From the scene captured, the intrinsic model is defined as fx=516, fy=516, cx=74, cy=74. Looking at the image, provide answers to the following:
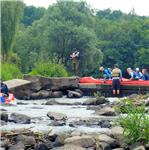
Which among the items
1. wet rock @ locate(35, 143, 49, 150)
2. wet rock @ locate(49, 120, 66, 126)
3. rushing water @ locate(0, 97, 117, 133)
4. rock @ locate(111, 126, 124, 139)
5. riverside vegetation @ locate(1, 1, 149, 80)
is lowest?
rushing water @ locate(0, 97, 117, 133)

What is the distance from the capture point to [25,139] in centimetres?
1048

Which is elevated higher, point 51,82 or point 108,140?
point 51,82

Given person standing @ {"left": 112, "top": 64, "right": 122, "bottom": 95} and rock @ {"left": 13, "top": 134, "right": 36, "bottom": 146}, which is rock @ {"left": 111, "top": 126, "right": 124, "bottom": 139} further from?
person standing @ {"left": 112, "top": 64, "right": 122, "bottom": 95}

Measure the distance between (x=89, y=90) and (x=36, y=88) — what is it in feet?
10.7

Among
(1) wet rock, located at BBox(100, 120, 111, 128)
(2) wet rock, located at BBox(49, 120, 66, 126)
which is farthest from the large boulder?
(1) wet rock, located at BBox(100, 120, 111, 128)

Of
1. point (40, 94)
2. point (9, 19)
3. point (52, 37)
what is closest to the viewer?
point (40, 94)

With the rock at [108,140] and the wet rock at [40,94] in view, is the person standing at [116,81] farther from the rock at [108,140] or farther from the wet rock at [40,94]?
the rock at [108,140]

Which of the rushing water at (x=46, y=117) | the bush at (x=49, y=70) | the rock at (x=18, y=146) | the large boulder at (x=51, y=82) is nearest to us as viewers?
the rock at (x=18, y=146)

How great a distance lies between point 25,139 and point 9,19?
1266 inches

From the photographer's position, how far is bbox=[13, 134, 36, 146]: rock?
10383 mm

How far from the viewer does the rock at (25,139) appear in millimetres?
10383

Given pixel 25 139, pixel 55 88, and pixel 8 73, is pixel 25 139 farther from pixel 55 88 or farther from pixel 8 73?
pixel 8 73

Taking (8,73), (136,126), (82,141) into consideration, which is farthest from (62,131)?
(8,73)

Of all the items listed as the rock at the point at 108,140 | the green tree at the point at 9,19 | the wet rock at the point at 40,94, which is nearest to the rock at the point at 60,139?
the rock at the point at 108,140
